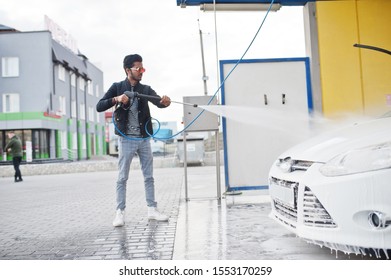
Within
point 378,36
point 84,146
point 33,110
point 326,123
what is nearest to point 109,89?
point 33,110

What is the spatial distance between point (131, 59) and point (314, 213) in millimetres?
1909

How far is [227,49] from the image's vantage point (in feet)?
12.9

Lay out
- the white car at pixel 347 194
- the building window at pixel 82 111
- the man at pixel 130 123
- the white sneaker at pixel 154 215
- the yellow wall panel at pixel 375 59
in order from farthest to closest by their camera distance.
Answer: the building window at pixel 82 111
the yellow wall panel at pixel 375 59
the white sneaker at pixel 154 215
the man at pixel 130 123
the white car at pixel 347 194

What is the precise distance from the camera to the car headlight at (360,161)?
1915mm

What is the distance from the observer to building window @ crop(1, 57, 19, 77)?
10.6 feet

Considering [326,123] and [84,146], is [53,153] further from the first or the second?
[326,123]

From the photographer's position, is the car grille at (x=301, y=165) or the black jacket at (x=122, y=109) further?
the black jacket at (x=122, y=109)

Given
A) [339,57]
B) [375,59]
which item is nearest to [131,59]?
[339,57]

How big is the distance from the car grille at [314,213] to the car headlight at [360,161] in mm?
154

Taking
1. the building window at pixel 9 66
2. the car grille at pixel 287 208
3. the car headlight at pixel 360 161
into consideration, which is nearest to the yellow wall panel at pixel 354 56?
the car grille at pixel 287 208

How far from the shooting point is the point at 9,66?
3.34 metres

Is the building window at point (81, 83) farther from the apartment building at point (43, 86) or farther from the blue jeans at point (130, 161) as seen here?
the blue jeans at point (130, 161)

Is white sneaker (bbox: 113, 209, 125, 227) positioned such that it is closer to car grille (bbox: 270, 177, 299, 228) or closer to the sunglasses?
the sunglasses

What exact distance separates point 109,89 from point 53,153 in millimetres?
1700
